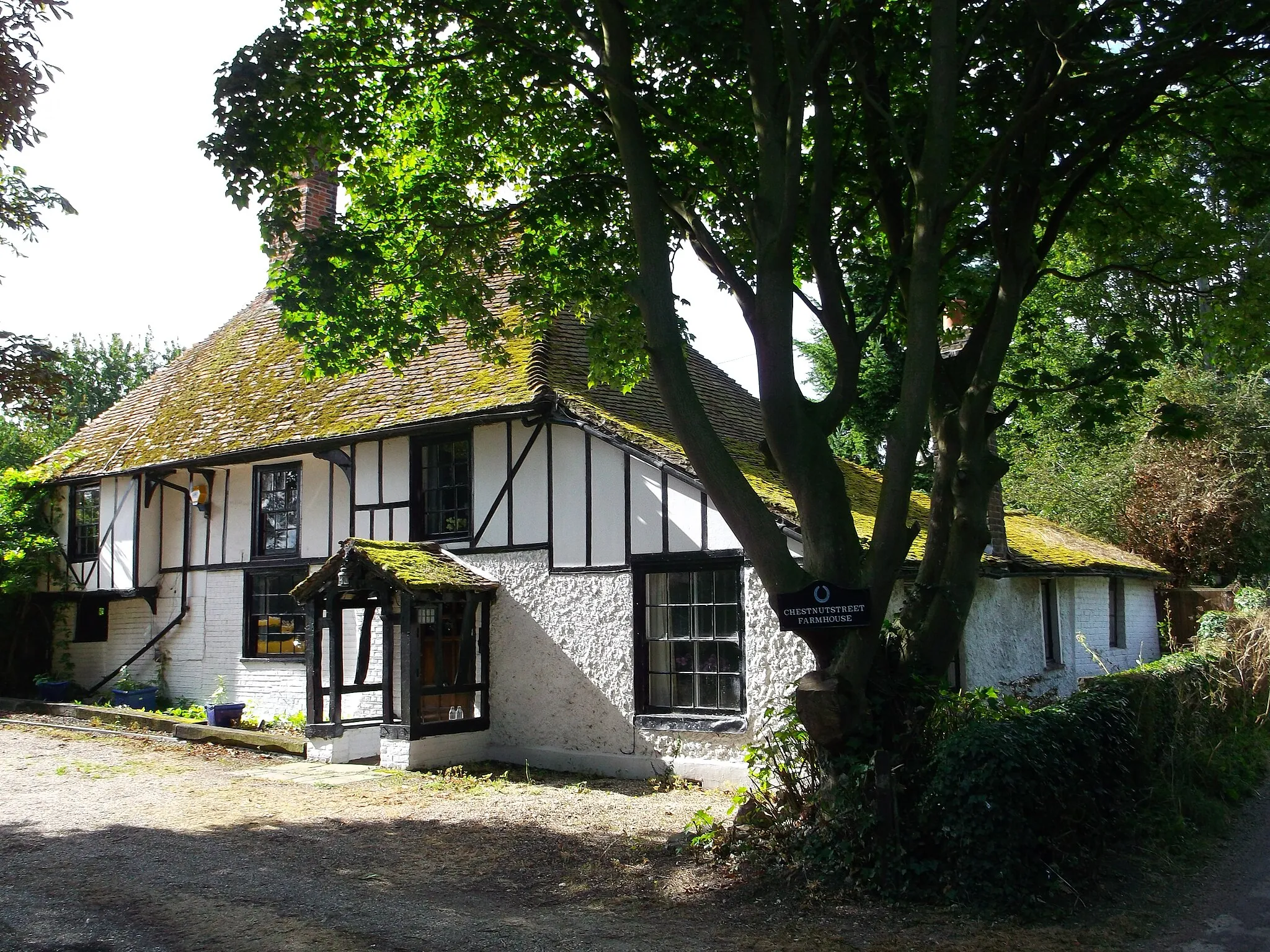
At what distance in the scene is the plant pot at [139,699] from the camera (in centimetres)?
1808

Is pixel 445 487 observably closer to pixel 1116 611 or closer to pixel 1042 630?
pixel 1042 630

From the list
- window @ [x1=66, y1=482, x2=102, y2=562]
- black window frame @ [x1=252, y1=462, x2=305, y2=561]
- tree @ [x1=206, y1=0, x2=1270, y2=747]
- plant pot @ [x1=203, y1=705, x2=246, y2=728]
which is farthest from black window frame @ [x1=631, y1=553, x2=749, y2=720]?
window @ [x1=66, y1=482, x2=102, y2=562]

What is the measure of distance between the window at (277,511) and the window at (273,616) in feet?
1.41

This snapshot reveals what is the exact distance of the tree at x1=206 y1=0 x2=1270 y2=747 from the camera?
26.6 feet

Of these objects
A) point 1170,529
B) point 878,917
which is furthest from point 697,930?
point 1170,529

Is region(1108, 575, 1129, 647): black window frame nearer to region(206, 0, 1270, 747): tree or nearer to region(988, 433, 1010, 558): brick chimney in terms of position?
region(988, 433, 1010, 558): brick chimney

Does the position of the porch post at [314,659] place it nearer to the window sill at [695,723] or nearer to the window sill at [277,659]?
the window sill at [277,659]

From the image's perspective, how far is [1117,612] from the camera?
20406 millimetres

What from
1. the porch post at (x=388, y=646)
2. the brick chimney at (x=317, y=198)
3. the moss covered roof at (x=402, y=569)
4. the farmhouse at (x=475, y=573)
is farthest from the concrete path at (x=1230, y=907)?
the brick chimney at (x=317, y=198)

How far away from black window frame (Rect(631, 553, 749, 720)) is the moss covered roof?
2.40 metres

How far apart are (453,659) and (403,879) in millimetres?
6422

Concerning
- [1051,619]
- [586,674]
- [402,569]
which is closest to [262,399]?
[402,569]

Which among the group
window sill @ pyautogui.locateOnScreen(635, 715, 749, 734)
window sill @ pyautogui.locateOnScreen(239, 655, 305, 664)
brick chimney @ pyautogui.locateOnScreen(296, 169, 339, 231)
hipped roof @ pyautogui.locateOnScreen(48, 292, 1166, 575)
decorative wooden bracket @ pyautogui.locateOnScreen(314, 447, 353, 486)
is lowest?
window sill @ pyautogui.locateOnScreen(635, 715, 749, 734)

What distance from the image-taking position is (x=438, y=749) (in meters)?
13.7
